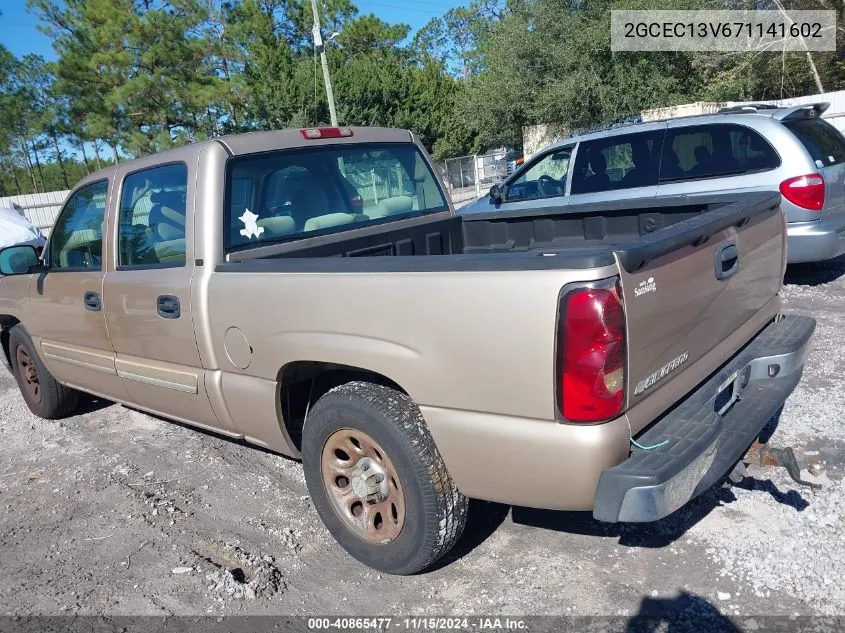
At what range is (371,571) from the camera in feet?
10.0

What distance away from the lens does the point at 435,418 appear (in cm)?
252

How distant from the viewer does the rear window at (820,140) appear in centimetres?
628

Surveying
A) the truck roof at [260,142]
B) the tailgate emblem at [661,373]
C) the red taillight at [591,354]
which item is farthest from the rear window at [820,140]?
the red taillight at [591,354]

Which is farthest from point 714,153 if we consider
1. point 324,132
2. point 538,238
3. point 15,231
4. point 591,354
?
point 15,231

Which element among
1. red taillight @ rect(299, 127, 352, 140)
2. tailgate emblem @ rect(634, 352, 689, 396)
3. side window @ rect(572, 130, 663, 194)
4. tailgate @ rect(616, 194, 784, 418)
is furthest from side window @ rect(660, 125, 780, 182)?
tailgate emblem @ rect(634, 352, 689, 396)

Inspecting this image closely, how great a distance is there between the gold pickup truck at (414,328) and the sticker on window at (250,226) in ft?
0.04

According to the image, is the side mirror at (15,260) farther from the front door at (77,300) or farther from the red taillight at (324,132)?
the red taillight at (324,132)

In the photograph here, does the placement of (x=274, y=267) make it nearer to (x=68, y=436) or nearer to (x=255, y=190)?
(x=255, y=190)

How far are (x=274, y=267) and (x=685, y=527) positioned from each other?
2241 millimetres

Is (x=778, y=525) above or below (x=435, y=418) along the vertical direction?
below

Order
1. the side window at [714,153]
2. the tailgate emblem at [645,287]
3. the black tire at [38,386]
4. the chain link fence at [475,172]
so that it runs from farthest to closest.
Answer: the chain link fence at [475,172]
the side window at [714,153]
the black tire at [38,386]
the tailgate emblem at [645,287]

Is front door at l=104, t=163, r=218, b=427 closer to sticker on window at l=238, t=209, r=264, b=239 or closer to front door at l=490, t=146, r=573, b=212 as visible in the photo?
sticker on window at l=238, t=209, r=264, b=239

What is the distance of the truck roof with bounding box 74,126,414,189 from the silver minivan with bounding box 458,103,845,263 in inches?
72.3

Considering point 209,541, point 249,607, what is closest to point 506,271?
point 249,607
